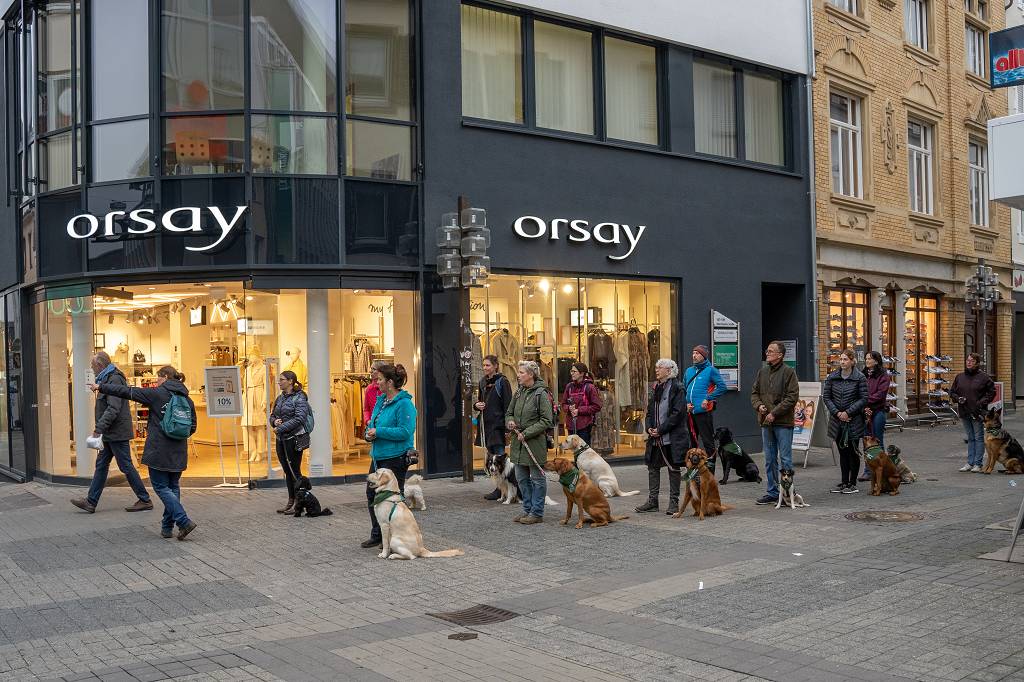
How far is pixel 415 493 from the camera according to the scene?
38.1 feet

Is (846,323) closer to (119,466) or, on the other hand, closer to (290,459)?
(290,459)

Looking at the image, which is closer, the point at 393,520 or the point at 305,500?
the point at 393,520

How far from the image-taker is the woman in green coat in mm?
10922

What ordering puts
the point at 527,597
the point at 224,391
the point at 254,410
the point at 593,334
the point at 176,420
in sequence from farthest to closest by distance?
1. the point at 593,334
2. the point at 254,410
3. the point at 224,391
4. the point at 176,420
5. the point at 527,597

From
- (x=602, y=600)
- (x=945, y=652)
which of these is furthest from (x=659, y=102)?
(x=945, y=652)

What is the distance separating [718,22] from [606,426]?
312 inches

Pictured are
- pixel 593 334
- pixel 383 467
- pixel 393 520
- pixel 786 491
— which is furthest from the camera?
pixel 593 334

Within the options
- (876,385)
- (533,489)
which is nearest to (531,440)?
(533,489)

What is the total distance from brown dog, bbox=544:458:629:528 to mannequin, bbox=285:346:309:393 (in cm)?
485

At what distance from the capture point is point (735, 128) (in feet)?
63.1

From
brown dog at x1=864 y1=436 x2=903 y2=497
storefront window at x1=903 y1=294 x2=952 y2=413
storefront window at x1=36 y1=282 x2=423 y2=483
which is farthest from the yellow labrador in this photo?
storefront window at x1=903 y1=294 x2=952 y2=413

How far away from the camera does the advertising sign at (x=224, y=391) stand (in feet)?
45.4

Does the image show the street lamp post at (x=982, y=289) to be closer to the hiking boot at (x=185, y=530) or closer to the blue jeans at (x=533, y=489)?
the blue jeans at (x=533, y=489)

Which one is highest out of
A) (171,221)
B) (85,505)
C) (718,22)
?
(718,22)
